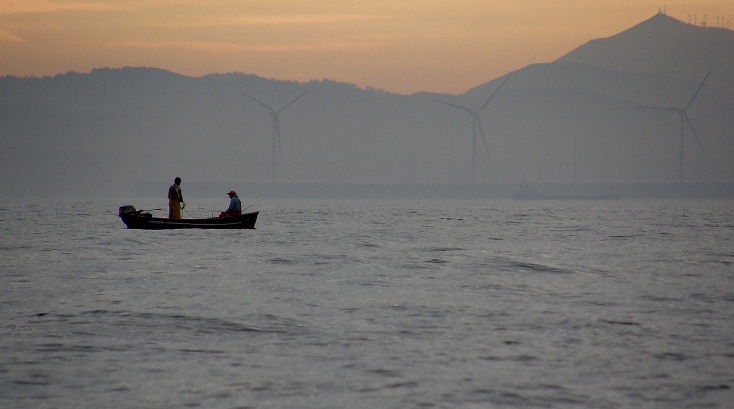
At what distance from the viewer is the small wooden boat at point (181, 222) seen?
190ft

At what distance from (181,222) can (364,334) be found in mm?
37392

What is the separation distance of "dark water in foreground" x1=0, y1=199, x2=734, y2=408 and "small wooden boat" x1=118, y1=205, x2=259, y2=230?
13.3 m

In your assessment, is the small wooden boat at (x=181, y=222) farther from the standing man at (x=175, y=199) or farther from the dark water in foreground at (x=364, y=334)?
the dark water in foreground at (x=364, y=334)

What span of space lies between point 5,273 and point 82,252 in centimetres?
1267

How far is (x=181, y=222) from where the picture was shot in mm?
57719

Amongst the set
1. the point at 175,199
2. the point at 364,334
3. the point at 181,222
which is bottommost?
the point at 364,334

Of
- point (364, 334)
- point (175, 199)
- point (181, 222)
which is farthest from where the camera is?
point (181, 222)

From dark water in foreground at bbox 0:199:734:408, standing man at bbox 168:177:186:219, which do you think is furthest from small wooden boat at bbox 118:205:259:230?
dark water in foreground at bbox 0:199:734:408

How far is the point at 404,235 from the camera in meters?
75.0

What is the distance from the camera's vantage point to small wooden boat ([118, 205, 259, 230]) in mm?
58000

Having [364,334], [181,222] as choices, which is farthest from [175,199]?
[364,334]

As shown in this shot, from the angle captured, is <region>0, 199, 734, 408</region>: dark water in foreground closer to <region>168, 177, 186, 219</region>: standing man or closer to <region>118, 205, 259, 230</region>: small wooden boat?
<region>168, 177, 186, 219</region>: standing man

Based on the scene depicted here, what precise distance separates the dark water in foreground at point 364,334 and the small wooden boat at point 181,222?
13.3m

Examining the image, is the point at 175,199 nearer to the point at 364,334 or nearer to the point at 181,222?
the point at 181,222
